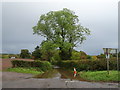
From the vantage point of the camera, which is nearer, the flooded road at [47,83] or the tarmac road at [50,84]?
the tarmac road at [50,84]

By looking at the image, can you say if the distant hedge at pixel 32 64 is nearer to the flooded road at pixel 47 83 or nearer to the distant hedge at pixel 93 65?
the distant hedge at pixel 93 65

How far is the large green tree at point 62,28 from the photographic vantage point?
47250mm

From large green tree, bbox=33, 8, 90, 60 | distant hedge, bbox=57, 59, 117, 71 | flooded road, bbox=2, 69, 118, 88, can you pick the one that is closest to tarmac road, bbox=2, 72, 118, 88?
flooded road, bbox=2, 69, 118, 88

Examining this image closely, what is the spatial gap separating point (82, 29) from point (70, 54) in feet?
23.5

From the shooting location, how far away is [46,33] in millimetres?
48781

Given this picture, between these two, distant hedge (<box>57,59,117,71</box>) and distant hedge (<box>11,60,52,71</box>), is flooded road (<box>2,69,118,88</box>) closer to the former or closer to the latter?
distant hedge (<box>57,59,117,71</box>)

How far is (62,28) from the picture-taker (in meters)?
48.3

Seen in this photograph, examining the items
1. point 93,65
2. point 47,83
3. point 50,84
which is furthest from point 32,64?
point 50,84

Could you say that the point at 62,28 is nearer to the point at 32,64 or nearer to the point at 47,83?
the point at 32,64

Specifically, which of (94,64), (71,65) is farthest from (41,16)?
(94,64)

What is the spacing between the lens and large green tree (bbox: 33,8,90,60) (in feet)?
155

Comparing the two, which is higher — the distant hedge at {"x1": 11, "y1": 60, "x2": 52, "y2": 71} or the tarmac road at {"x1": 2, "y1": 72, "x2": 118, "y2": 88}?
the tarmac road at {"x1": 2, "y1": 72, "x2": 118, "y2": 88}

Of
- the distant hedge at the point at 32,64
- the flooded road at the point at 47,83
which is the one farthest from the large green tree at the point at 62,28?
the flooded road at the point at 47,83

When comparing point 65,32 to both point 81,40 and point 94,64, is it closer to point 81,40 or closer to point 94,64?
point 81,40
